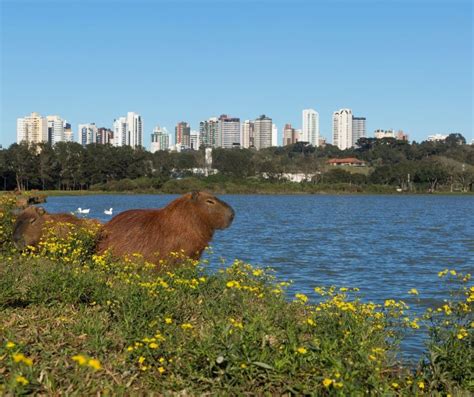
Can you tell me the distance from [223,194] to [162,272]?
120 meters

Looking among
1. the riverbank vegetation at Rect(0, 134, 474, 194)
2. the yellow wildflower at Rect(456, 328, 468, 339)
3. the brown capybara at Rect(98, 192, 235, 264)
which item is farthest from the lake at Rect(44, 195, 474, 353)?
the riverbank vegetation at Rect(0, 134, 474, 194)

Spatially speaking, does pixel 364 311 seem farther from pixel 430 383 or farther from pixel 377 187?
pixel 377 187

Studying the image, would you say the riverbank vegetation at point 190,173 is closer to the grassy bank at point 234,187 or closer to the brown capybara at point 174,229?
the grassy bank at point 234,187

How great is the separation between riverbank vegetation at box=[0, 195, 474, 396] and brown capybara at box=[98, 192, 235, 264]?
207 cm

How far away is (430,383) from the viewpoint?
17.8ft

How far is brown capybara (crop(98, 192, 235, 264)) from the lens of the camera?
9.58m

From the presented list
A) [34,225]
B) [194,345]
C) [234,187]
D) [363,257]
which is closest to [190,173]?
[234,187]

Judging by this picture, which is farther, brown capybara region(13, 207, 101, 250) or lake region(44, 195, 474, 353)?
lake region(44, 195, 474, 353)

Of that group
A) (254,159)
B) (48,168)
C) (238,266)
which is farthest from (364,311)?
(254,159)

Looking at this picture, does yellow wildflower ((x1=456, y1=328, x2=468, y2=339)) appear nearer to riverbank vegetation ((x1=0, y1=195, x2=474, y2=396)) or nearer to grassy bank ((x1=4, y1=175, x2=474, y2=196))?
riverbank vegetation ((x1=0, y1=195, x2=474, y2=396))

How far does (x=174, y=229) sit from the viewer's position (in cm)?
963

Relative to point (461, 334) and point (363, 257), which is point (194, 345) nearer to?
point (461, 334)

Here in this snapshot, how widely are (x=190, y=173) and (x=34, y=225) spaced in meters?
138

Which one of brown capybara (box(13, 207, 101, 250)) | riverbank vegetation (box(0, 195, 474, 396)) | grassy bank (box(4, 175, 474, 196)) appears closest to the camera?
riverbank vegetation (box(0, 195, 474, 396))
